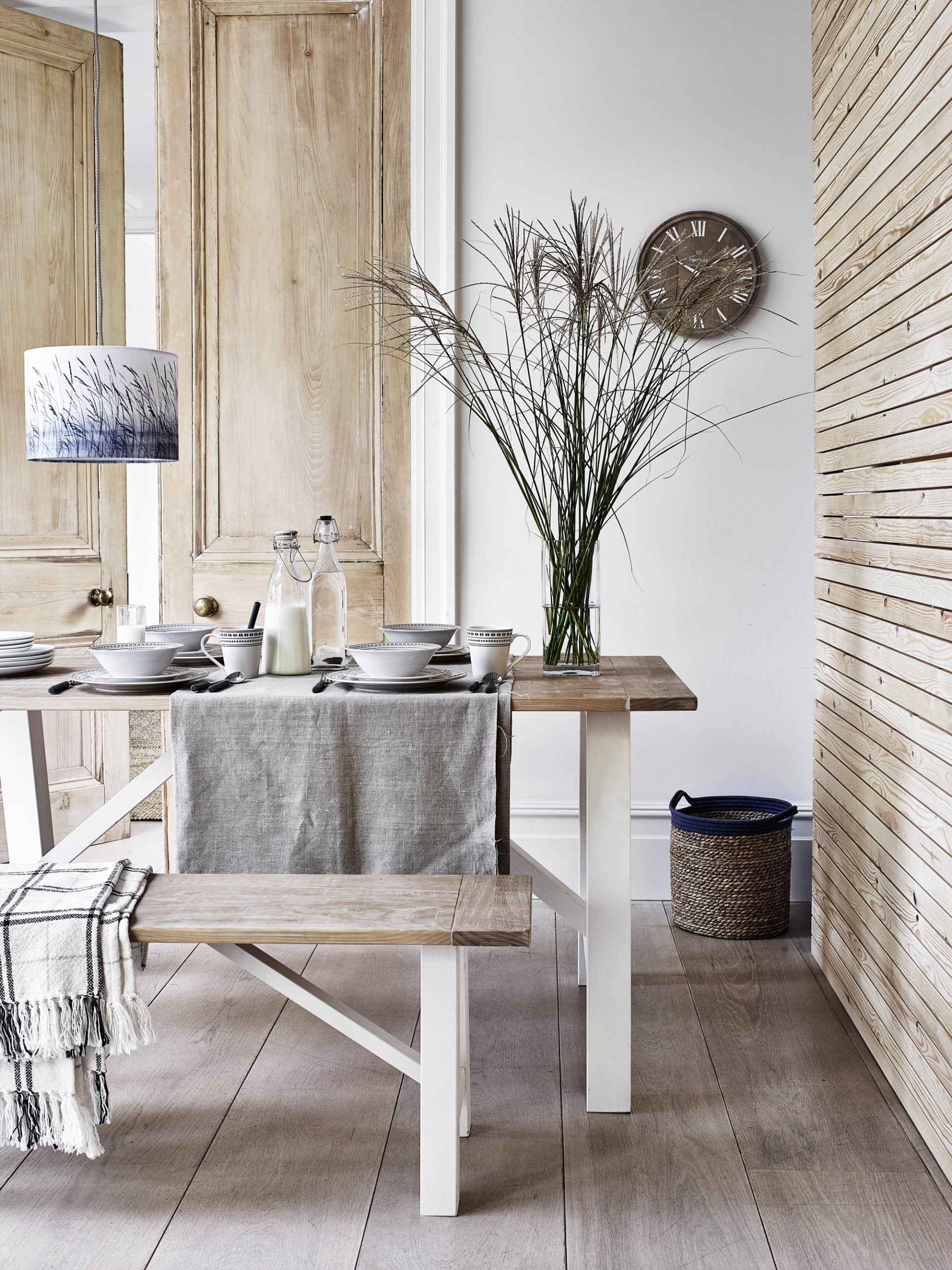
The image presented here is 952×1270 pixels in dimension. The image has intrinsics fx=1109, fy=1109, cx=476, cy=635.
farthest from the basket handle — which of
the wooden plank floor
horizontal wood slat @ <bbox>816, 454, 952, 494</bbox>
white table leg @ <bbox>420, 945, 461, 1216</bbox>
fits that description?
white table leg @ <bbox>420, 945, 461, 1216</bbox>

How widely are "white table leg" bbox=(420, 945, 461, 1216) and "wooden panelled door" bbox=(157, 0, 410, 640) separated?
1753 millimetres

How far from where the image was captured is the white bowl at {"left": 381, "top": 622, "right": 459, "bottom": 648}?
236cm

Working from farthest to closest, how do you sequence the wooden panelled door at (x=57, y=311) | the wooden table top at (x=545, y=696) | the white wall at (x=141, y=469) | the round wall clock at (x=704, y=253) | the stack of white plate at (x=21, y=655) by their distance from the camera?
the white wall at (x=141, y=469) → the wooden panelled door at (x=57, y=311) → the round wall clock at (x=704, y=253) → the stack of white plate at (x=21, y=655) → the wooden table top at (x=545, y=696)

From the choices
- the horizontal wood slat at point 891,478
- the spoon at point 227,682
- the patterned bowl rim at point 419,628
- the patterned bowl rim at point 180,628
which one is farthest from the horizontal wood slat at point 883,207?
the patterned bowl rim at point 180,628

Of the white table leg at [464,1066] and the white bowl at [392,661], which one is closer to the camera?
the white table leg at [464,1066]

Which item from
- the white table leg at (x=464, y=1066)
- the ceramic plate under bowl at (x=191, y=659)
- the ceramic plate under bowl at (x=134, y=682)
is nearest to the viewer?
the white table leg at (x=464, y=1066)

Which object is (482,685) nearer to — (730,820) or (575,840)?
(730,820)

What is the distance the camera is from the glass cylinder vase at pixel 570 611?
2227 millimetres

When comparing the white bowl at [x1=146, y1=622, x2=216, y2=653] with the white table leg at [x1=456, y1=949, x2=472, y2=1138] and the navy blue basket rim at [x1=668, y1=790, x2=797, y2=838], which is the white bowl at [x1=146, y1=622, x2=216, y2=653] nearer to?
the white table leg at [x1=456, y1=949, x2=472, y2=1138]

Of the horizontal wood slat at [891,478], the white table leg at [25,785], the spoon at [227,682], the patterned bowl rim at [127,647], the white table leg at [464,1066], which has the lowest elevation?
the white table leg at [464,1066]

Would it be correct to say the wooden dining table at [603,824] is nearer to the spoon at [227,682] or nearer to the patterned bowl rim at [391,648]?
the spoon at [227,682]

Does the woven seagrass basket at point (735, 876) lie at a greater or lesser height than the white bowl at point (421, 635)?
lesser

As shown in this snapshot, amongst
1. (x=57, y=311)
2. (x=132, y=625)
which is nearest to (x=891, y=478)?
(x=132, y=625)

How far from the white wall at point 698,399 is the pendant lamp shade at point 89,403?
1.25 m
